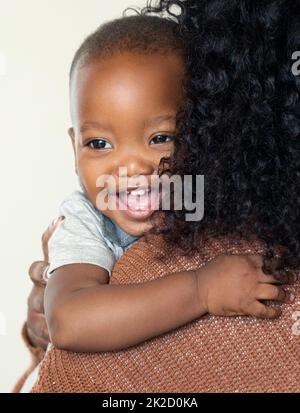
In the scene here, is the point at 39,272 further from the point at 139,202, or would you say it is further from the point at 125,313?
the point at 125,313

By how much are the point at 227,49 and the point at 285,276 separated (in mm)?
246

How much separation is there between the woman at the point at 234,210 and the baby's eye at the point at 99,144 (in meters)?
0.18

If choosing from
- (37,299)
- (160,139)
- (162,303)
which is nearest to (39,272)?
(37,299)

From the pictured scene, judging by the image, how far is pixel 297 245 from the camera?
0.83 metres

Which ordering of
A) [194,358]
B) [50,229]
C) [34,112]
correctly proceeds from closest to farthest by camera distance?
[194,358], [50,229], [34,112]

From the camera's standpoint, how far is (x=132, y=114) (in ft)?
3.26

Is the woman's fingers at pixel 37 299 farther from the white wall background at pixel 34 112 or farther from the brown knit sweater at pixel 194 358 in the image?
the white wall background at pixel 34 112

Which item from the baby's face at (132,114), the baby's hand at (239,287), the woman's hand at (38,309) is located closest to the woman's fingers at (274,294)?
the baby's hand at (239,287)

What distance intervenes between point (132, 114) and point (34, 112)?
5.46 feet

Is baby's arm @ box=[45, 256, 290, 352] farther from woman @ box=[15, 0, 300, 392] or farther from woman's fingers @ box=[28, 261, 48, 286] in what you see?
woman's fingers @ box=[28, 261, 48, 286]

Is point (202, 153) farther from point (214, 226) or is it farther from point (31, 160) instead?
point (31, 160)

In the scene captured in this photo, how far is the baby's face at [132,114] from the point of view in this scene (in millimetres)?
990

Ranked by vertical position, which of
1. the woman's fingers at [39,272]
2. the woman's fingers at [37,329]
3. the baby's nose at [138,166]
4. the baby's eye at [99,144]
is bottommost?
the woman's fingers at [37,329]
